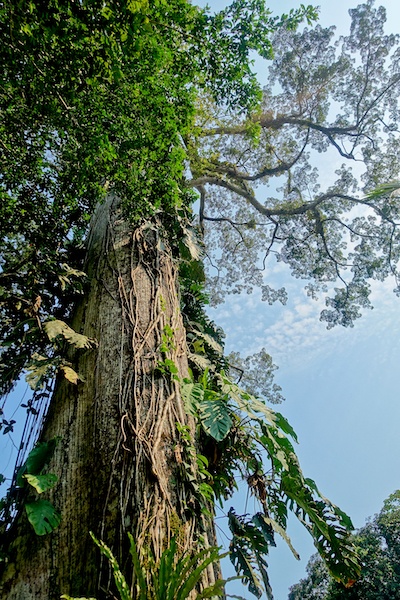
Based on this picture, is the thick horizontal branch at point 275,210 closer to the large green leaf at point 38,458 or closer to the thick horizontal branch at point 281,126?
the thick horizontal branch at point 281,126

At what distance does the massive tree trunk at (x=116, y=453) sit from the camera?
160 centimetres

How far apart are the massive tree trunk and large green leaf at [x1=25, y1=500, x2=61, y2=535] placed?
0.15 feet

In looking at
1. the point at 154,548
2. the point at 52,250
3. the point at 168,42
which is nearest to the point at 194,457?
the point at 154,548

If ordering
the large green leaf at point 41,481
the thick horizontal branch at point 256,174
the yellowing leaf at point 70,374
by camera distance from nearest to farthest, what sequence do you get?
1. the large green leaf at point 41,481
2. the yellowing leaf at point 70,374
3. the thick horizontal branch at point 256,174

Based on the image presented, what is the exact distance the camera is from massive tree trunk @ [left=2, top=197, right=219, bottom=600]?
5.24 ft

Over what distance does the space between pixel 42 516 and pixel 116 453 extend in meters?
0.40

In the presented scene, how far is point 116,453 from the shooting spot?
1865mm

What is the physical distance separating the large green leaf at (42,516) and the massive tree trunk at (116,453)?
0.15 feet

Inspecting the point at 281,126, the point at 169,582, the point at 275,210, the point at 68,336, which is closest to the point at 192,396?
the point at 68,336

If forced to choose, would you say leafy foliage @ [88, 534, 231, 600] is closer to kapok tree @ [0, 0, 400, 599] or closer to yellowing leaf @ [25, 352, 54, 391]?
kapok tree @ [0, 0, 400, 599]

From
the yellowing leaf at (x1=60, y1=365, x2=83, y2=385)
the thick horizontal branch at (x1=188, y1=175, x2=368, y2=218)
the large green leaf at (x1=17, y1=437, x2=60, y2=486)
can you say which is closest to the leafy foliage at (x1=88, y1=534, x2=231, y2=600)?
the large green leaf at (x1=17, y1=437, x2=60, y2=486)

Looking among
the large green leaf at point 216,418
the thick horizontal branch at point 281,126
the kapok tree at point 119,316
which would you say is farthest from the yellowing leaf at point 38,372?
the thick horizontal branch at point 281,126

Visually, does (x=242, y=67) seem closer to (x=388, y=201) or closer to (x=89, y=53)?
(x=89, y=53)

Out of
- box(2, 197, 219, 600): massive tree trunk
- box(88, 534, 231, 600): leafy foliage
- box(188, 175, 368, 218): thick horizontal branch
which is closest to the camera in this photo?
box(88, 534, 231, 600): leafy foliage
